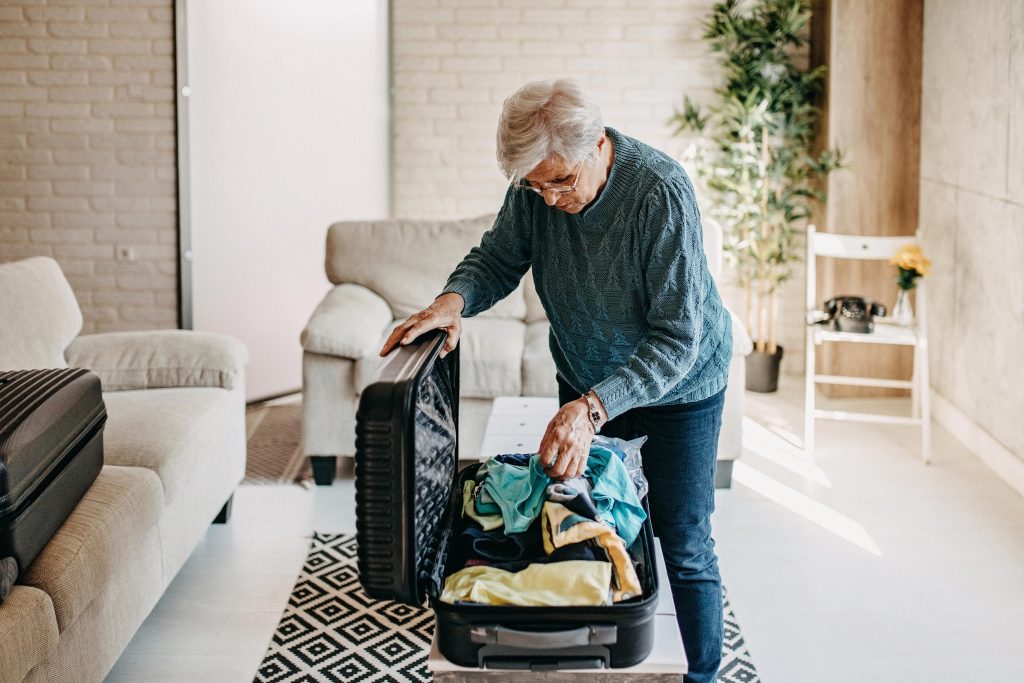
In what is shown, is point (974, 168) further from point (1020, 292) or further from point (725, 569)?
point (725, 569)

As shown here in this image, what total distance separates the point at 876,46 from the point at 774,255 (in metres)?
1.06

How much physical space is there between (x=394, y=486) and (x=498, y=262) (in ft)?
2.96

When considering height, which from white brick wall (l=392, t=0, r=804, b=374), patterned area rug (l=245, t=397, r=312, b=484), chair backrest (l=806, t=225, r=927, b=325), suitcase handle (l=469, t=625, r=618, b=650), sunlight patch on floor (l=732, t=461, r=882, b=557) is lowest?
sunlight patch on floor (l=732, t=461, r=882, b=557)

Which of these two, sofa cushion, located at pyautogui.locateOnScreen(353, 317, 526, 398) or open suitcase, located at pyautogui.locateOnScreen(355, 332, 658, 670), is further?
sofa cushion, located at pyautogui.locateOnScreen(353, 317, 526, 398)

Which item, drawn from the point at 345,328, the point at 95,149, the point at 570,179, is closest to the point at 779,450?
the point at 345,328

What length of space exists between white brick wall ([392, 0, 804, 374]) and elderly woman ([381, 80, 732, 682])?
3660mm

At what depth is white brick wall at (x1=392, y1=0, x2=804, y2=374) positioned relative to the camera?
5.71 meters

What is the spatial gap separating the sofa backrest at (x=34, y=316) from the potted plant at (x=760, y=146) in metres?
3.16

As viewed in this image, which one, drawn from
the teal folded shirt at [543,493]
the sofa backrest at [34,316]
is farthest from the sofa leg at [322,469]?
the teal folded shirt at [543,493]

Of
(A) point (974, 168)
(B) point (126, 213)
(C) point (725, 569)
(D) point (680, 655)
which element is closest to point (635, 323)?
(D) point (680, 655)

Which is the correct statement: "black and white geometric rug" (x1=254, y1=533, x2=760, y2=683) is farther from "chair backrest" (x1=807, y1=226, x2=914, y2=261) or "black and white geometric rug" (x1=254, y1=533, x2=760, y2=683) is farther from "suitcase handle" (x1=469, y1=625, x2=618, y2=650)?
"chair backrest" (x1=807, y1=226, x2=914, y2=261)

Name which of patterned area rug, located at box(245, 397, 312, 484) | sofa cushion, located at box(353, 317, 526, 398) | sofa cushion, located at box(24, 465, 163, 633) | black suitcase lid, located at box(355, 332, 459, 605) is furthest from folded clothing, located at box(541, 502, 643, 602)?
patterned area rug, located at box(245, 397, 312, 484)

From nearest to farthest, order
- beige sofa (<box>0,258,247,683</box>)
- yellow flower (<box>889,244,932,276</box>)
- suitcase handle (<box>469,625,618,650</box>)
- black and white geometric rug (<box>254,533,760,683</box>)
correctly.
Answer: suitcase handle (<box>469,625,618,650</box>) → beige sofa (<box>0,258,247,683</box>) → black and white geometric rug (<box>254,533,760,683</box>) → yellow flower (<box>889,244,932,276</box>)

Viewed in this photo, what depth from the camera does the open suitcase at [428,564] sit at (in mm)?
1370
